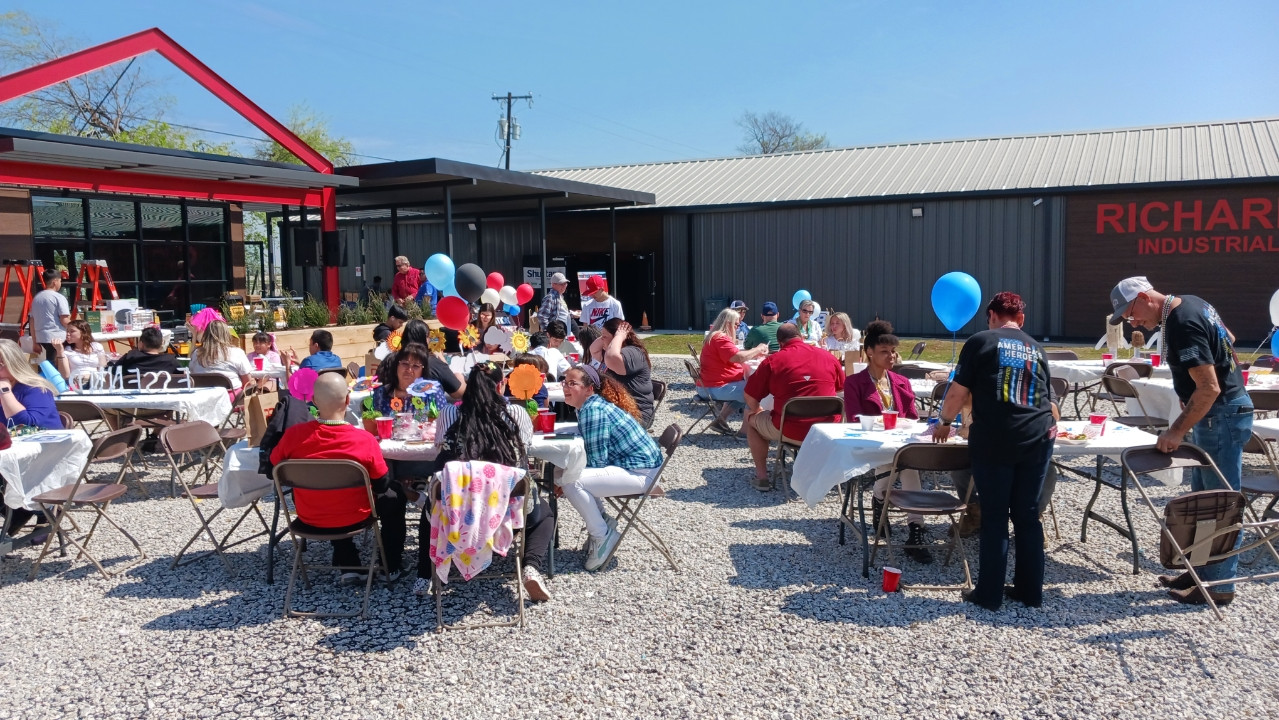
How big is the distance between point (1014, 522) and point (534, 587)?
231 cm

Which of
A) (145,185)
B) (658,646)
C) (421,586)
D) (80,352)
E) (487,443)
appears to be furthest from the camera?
(145,185)

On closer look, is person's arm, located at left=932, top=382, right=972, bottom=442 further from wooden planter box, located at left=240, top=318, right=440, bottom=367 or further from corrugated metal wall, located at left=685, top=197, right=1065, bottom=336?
corrugated metal wall, located at left=685, top=197, right=1065, bottom=336

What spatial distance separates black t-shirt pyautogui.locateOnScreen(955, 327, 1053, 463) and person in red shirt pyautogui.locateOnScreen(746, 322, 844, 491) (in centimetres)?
217

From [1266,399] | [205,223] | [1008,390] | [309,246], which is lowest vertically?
[1266,399]

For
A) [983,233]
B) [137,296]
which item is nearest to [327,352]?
[137,296]

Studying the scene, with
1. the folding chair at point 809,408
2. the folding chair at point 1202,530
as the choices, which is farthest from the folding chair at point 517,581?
the folding chair at point 1202,530

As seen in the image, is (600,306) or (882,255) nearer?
(600,306)

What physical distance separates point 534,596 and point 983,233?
15.3m

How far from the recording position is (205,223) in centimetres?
1644

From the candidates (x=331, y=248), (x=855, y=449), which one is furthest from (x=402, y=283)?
(x=855, y=449)

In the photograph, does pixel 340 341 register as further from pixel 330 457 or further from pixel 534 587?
pixel 534 587

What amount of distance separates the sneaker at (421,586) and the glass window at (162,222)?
13.3 metres

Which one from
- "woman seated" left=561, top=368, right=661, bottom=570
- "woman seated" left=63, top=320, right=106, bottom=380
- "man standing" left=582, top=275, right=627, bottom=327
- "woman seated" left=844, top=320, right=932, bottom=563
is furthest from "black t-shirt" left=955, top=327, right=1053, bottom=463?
"woman seated" left=63, top=320, right=106, bottom=380

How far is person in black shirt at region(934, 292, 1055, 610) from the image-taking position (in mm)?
3975
